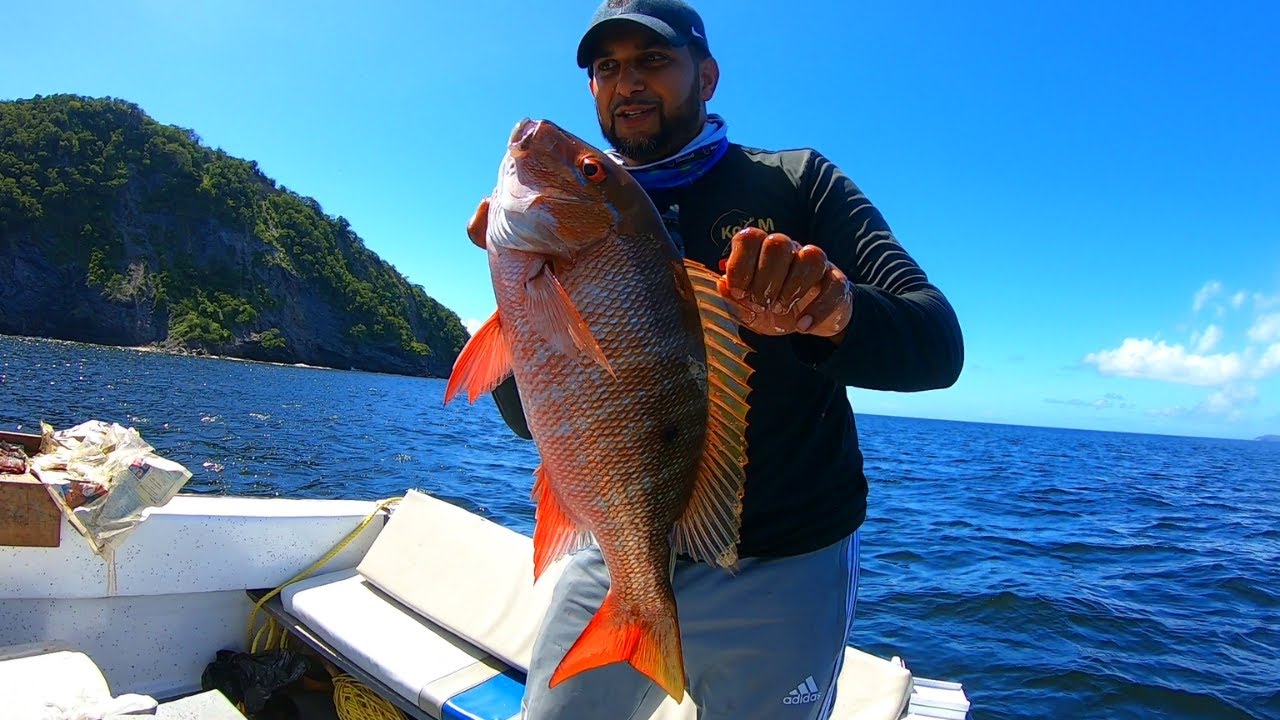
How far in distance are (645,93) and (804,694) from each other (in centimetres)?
198

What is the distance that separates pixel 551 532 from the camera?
1.86m

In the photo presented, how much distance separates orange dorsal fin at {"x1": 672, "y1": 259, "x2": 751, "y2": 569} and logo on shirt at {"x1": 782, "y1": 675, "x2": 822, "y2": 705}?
64 cm

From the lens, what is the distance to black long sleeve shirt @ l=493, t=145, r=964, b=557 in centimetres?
198

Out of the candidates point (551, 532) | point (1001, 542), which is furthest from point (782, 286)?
point (1001, 542)

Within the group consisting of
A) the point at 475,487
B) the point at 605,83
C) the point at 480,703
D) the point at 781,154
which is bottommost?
the point at 475,487

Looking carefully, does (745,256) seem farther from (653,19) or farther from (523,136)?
(653,19)

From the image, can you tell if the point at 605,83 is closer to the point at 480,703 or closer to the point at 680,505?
the point at 680,505

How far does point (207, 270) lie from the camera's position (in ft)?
287

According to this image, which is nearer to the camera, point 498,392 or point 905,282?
point 905,282

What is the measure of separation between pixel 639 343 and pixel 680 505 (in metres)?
0.44

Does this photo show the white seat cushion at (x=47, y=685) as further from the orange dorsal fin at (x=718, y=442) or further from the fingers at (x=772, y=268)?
the fingers at (x=772, y=268)

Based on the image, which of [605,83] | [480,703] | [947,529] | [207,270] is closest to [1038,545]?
[947,529]

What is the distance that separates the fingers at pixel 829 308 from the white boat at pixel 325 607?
85.1 inches

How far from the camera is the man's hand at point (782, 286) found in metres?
1.32
